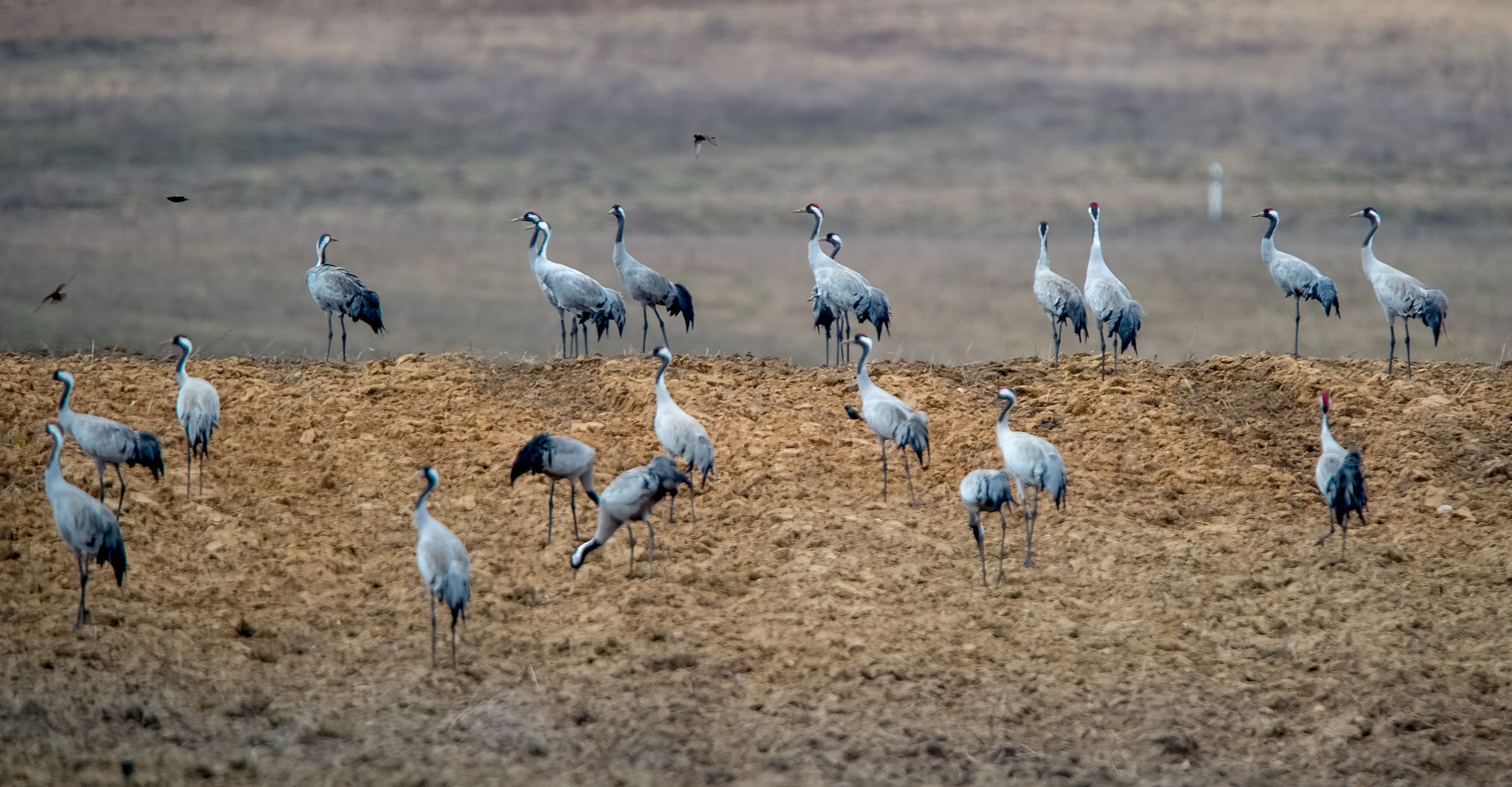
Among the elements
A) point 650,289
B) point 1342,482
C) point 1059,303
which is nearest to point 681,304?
point 650,289

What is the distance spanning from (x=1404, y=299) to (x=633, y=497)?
1014cm

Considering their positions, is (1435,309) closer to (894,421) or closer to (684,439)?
(894,421)

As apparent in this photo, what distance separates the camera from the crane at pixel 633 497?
32.4 feet

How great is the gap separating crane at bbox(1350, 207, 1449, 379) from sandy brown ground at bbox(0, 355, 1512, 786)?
32.1 inches

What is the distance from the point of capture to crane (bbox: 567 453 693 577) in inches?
389

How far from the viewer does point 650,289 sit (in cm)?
1608

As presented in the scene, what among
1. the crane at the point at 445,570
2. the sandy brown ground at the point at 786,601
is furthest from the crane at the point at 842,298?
the crane at the point at 445,570

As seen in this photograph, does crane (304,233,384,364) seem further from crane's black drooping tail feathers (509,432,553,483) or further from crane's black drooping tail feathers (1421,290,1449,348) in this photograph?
crane's black drooping tail feathers (1421,290,1449,348)

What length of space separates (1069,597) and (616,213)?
9.06 metres

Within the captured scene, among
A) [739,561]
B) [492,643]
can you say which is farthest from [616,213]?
[492,643]

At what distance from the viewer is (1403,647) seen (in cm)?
915

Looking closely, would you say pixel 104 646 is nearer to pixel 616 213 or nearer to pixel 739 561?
pixel 739 561

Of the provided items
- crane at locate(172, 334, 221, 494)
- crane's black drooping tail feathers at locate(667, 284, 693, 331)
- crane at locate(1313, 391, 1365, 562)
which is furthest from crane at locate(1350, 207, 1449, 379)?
crane at locate(172, 334, 221, 494)

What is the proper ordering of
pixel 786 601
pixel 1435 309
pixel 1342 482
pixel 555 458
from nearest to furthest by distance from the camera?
pixel 786 601 → pixel 1342 482 → pixel 555 458 → pixel 1435 309
